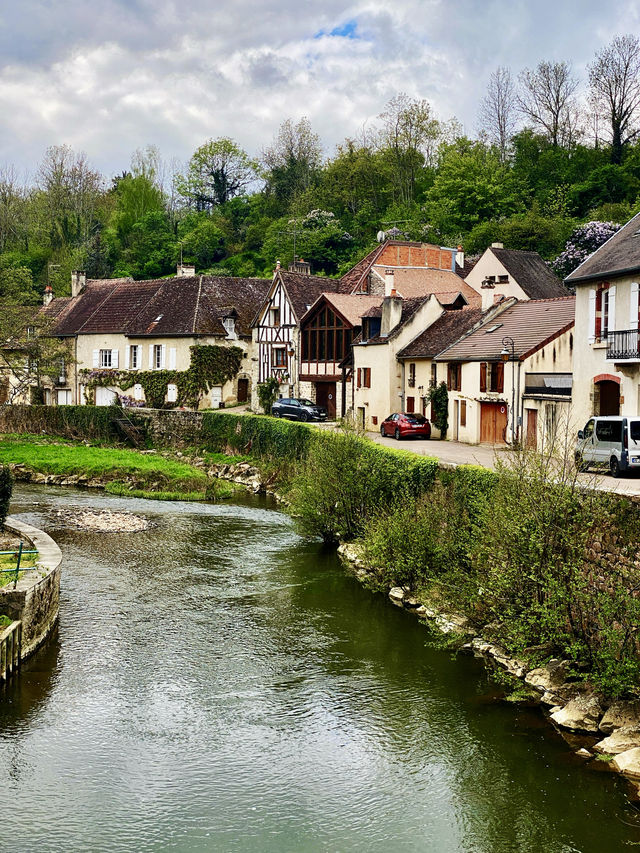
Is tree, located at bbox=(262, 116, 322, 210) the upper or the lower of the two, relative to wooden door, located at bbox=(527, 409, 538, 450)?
upper

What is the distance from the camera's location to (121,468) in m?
36.4

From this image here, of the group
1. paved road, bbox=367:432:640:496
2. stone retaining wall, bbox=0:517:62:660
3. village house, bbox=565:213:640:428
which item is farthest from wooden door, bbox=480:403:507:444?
stone retaining wall, bbox=0:517:62:660

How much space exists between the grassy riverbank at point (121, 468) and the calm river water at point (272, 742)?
1444 centimetres

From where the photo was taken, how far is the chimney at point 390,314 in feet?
124

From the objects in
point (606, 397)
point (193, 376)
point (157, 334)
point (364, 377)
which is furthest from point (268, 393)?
point (606, 397)

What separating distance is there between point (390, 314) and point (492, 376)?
886 centimetres

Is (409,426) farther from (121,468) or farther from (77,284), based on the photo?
(77,284)

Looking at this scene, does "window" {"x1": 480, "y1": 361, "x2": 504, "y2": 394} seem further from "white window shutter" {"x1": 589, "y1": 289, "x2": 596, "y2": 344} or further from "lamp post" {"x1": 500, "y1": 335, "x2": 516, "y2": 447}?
"white window shutter" {"x1": 589, "y1": 289, "x2": 596, "y2": 344}

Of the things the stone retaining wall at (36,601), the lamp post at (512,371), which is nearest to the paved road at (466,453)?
the lamp post at (512,371)

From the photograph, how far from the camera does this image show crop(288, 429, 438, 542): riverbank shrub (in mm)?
21359

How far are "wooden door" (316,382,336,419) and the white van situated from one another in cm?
2309

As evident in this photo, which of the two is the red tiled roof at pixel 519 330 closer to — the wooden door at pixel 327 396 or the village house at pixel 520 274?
the wooden door at pixel 327 396

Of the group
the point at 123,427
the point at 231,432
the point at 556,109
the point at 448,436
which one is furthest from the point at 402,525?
the point at 556,109

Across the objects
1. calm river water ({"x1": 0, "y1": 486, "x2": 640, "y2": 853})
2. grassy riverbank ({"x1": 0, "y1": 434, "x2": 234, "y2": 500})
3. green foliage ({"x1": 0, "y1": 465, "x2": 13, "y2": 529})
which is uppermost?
green foliage ({"x1": 0, "y1": 465, "x2": 13, "y2": 529})
